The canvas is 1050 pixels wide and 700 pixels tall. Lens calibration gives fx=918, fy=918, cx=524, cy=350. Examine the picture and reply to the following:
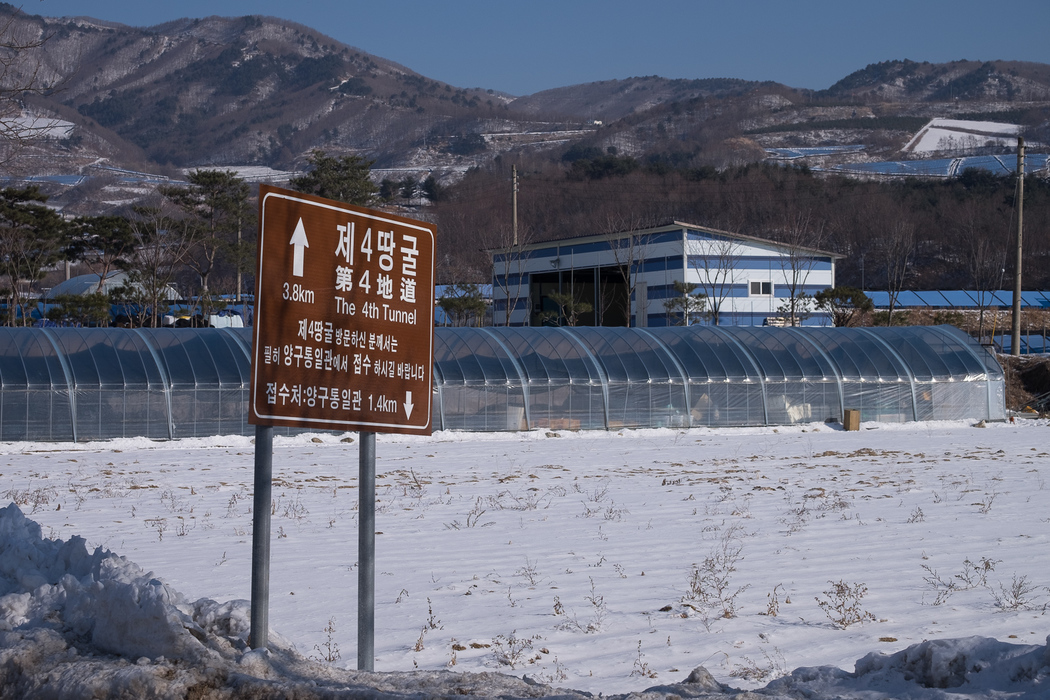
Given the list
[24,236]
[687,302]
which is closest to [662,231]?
[687,302]

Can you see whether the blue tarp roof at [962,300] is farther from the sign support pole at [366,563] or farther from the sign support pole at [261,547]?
the sign support pole at [261,547]

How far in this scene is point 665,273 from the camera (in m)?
49.5

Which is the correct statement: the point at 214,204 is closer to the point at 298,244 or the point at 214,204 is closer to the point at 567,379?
the point at 567,379

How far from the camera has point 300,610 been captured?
6.51 meters

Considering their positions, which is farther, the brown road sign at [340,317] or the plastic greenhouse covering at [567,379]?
the plastic greenhouse covering at [567,379]

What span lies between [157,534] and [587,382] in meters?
14.5

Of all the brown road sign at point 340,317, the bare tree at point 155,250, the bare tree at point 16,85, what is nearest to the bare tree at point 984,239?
the bare tree at point 155,250

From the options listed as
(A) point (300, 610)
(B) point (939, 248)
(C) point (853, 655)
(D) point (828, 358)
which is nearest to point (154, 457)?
(A) point (300, 610)

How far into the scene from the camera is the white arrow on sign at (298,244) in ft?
14.6

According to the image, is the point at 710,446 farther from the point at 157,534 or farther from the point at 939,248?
the point at 939,248

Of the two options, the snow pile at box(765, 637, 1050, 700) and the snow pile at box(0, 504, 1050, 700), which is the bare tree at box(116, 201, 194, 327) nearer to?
the snow pile at box(0, 504, 1050, 700)

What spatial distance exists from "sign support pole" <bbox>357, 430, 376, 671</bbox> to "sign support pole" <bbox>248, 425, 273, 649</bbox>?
44cm

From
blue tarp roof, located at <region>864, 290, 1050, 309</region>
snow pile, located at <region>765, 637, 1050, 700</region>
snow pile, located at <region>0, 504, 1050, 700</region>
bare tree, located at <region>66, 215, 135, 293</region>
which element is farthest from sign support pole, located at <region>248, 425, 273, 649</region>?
blue tarp roof, located at <region>864, 290, 1050, 309</region>

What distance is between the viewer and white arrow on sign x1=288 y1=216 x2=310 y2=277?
175 inches
